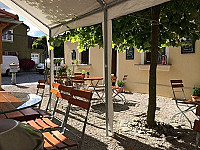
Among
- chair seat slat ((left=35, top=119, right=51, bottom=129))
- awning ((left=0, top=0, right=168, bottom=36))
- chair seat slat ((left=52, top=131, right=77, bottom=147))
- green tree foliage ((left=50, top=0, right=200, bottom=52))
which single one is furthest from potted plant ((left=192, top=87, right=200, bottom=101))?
chair seat slat ((left=52, top=131, right=77, bottom=147))

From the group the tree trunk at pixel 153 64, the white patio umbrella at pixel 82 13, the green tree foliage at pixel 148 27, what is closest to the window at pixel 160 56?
the green tree foliage at pixel 148 27

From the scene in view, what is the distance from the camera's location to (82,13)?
4031 millimetres

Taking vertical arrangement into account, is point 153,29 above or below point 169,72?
above

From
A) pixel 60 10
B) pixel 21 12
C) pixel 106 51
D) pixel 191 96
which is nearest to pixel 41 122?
pixel 106 51

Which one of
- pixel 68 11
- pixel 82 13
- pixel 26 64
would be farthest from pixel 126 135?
pixel 26 64

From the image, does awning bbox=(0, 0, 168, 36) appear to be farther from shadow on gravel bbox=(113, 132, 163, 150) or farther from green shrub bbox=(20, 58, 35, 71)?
green shrub bbox=(20, 58, 35, 71)

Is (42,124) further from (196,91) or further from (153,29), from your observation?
(196,91)

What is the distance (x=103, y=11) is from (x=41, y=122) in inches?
84.6

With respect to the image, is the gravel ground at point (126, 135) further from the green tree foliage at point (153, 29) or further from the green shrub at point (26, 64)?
the green shrub at point (26, 64)

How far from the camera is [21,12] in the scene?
5.41 m

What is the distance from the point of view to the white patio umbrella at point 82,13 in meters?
3.13

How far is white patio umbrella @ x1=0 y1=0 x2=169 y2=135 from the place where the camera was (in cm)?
313

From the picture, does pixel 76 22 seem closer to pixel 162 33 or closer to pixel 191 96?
pixel 162 33

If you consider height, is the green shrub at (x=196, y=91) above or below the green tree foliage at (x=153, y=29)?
below
